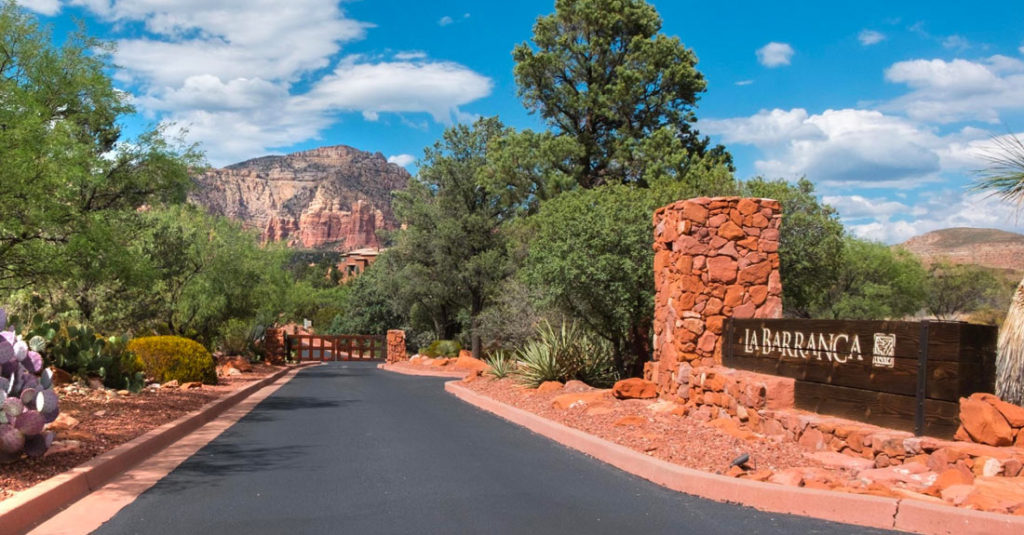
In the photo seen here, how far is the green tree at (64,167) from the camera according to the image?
42.0 feet

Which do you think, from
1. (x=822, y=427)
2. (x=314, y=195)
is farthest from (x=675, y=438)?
(x=314, y=195)

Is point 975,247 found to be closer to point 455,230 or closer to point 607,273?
point 455,230

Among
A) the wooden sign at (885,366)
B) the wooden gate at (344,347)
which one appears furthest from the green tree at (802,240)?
the wooden gate at (344,347)

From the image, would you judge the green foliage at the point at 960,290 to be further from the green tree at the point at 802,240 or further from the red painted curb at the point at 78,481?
the red painted curb at the point at 78,481

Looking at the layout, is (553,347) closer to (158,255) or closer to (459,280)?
(158,255)

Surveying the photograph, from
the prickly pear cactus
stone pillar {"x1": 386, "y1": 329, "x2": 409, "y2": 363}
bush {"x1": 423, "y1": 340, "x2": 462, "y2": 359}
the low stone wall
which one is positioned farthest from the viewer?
stone pillar {"x1": 386, "y1": 329, "x2": 409, "y2": 363}

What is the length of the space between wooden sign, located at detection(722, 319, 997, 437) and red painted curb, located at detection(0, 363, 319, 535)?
25.3 ft

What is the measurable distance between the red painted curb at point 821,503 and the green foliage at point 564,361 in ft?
27.6

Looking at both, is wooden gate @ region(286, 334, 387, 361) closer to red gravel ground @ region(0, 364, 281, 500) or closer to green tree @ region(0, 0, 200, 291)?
green tree @ region(0, 0, 200, 291)

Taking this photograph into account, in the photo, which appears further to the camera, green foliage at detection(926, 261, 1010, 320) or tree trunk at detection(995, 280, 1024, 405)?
green foliage at detection(926, 261, 1010, 320)

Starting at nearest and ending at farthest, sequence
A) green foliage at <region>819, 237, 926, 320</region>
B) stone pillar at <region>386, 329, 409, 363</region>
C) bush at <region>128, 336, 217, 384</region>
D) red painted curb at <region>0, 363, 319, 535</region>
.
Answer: red painted curb at <region>0, 363, 319, 535</region> → bush at <region>128, 336, 217, 384</region> → green foliage at <region>819, 237, 926, 320</region> → stone pillar at <region>386, 329, 409, 363</region>

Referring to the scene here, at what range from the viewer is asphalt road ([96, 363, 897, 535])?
21.2ft

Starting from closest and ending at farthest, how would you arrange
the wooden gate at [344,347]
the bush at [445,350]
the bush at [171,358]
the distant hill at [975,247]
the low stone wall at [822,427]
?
the low stone wall at [822,427] < the bush at [171,358] < the bush at [445,350] < the wooden gate at [344,347] < the distant hill at [975,247]

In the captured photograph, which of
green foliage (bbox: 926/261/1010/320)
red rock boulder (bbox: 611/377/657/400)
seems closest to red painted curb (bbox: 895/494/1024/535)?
red rock boulder (bbox: 611/377/657/400)
